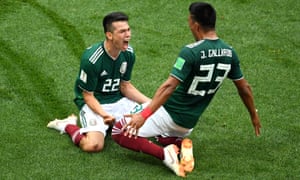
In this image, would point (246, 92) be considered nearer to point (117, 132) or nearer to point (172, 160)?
point (172, 160)

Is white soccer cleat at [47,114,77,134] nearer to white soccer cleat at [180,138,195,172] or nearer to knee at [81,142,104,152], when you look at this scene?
knee at [81,142,104,152]

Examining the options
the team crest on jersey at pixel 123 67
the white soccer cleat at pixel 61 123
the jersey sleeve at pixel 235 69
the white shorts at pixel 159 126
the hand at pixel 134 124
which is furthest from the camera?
the white soccer cleat at pixel 61 123

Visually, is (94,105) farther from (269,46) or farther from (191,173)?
(269,46)

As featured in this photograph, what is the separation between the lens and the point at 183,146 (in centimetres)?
547

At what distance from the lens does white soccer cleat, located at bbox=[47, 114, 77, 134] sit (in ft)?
19.6

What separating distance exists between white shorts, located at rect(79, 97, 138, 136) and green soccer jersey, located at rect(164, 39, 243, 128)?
0.64m

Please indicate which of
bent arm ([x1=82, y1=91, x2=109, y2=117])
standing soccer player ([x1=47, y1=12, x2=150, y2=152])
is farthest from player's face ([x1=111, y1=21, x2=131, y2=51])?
bent arm ([x1=82, y1=91, x2=109, y2=117])

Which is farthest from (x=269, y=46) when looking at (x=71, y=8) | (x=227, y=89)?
(x=71, y=8)

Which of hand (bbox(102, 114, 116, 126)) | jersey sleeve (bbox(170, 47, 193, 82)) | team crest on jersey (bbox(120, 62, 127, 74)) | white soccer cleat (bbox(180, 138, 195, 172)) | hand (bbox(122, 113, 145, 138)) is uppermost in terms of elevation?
jersey sleeve (bbox(170, 47, 193, 82))

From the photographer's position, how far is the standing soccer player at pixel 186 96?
5008 millimetres

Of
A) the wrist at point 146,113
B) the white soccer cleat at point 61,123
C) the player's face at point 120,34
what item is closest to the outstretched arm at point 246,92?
the wrist at point 146,113

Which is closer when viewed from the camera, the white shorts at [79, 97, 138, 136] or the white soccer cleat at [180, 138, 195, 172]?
the white soccer cleat at [180, 138, 195, 172]

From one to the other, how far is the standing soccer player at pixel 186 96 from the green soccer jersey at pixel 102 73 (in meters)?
0.45

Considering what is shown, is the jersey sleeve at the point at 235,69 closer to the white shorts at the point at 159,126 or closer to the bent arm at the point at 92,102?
the white shorts at the point at 159,126
